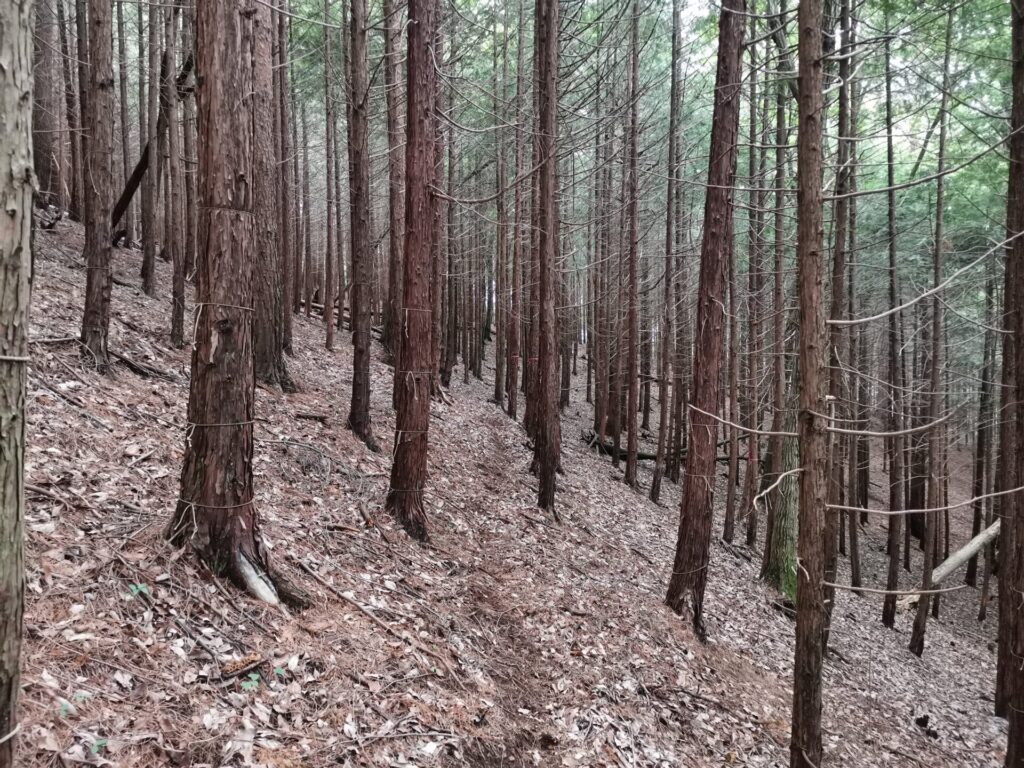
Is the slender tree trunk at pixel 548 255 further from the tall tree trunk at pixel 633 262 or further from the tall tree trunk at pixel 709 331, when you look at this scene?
the tall tree trunk at pixel 633 262

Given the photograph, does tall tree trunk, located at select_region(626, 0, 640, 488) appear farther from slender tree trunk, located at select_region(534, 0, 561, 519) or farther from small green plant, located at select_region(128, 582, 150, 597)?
small green plant, located at select_region(128, 582, 150, 597)

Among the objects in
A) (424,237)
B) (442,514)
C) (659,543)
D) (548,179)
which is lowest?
(659,543)

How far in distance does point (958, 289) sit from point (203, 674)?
59.2ft

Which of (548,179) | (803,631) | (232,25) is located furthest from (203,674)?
(548,179)

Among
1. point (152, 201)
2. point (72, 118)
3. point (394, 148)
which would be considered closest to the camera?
point (152, 201)

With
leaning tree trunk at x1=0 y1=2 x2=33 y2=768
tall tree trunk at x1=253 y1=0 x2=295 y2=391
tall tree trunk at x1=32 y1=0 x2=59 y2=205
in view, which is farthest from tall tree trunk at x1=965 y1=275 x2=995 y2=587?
tall tree trunk at x1=32 y1=0 x2=59 y2=205

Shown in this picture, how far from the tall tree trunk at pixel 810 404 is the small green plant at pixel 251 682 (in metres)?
3.21

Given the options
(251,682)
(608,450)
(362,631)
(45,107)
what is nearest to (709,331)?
(362,631)

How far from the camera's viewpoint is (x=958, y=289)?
48.4 ft

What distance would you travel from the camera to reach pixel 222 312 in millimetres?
3865

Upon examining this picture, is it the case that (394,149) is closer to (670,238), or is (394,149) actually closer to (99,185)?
(99,185)

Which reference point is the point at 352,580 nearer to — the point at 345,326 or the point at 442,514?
the point at 442,514

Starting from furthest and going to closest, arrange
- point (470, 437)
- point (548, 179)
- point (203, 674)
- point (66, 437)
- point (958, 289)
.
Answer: point (958, 289) → point (470, 437) → point (548, 179) → point (66, 437) → point (203, 674)

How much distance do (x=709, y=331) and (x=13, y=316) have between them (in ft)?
20.1
